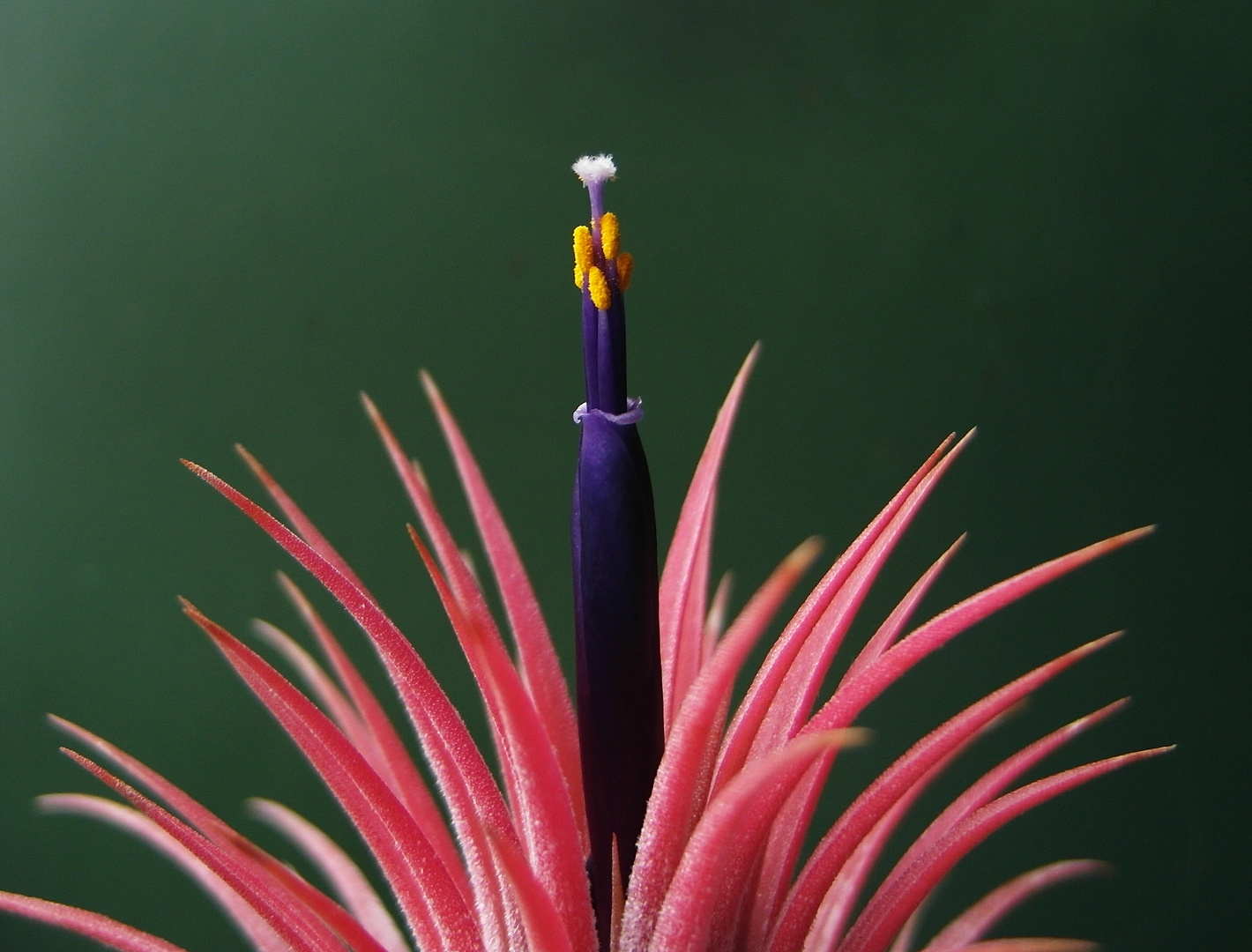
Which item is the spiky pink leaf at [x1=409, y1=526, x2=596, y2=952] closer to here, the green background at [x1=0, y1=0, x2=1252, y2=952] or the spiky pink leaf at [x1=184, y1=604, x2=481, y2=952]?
the spiky pink leaf at [x1=184, y1=604, x2=481, y2=952]

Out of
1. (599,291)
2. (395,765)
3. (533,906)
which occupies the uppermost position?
(599,291)

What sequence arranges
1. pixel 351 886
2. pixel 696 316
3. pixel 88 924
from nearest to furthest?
pixel 88 924, pixel 351 886, pixel 696 316

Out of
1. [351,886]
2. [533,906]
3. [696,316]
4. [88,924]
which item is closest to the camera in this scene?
[533,906]

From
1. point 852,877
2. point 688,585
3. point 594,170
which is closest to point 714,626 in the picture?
point 688,585

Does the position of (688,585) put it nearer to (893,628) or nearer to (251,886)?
(893,628)

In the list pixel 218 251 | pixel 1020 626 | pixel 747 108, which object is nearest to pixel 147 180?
pixel 218 251

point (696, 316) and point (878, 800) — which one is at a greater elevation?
point (696, 316)

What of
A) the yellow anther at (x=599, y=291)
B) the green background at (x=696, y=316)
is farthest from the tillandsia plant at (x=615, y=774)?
the green background at (x=696, y=316)
